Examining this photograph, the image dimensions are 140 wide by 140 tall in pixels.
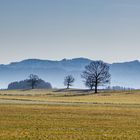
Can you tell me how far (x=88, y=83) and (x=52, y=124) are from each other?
13832 centimetres

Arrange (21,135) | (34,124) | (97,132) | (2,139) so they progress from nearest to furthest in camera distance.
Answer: (2,139) < (21,135) < (97,132) < (34,124)

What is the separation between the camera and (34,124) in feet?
114

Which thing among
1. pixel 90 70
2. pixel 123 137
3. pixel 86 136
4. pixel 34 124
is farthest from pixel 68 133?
pixel 90 70

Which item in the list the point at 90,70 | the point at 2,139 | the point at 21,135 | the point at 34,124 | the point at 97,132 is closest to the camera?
the point at 2,139

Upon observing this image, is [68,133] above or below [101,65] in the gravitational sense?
below

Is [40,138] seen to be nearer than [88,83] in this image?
Yes

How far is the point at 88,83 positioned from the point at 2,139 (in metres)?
148

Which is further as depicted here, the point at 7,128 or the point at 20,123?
the point at 20,123

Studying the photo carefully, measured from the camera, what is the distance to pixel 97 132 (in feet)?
99.2

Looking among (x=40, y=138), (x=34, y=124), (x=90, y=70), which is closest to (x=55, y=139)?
(x=40, y=138)

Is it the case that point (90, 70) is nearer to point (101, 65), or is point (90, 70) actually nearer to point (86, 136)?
point (101, 65)

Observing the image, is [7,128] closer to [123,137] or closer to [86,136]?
[86,136]

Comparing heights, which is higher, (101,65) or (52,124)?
(101,65)

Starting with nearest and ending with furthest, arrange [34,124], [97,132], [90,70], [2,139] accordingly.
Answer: [2,139], [97,132], [34,124], [90,70]
